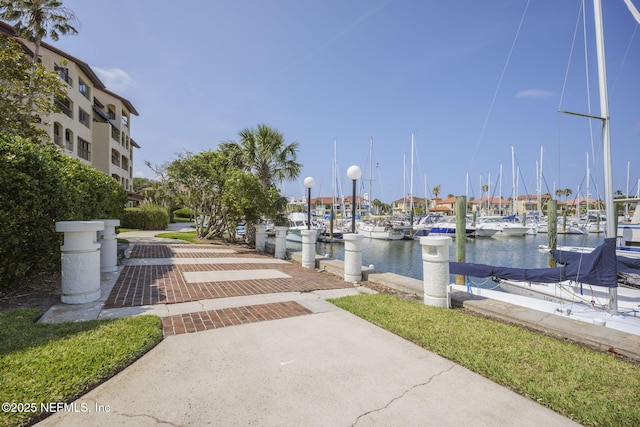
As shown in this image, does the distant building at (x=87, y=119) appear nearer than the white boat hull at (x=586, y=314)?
No

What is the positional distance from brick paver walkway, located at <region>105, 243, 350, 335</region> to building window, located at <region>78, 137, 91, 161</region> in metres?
21.4

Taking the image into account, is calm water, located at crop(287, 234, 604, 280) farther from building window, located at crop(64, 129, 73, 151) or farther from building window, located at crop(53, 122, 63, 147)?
building window, located at crop(64, 129, 73, 151)


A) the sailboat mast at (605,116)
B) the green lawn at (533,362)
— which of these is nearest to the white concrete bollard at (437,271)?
the green lawn at (533,362)

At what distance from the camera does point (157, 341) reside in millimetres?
3797

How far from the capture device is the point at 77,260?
5.05 m

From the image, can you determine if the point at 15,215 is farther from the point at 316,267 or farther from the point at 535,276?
the point at 535,276

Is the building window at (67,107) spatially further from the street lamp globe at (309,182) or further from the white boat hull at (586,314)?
the white boat hull at (586,314)

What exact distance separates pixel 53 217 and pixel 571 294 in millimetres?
12901

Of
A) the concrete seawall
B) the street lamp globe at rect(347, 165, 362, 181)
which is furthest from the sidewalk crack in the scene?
the street lamp globe at rect(347, 165, 362, 181)

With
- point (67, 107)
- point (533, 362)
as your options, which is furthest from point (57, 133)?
point (533, 362)

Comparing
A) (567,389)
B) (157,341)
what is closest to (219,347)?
(157,341)

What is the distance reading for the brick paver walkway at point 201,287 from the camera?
15.5 feet

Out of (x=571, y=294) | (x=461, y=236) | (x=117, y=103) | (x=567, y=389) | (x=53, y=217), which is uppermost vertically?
(x=117, y=103)

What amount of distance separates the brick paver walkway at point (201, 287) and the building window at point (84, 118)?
75.7 ft
